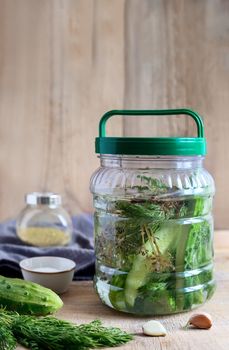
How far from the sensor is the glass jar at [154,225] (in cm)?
82

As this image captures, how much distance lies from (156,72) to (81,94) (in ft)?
0.68

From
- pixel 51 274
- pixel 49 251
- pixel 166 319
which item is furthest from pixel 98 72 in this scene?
pixel 166 319

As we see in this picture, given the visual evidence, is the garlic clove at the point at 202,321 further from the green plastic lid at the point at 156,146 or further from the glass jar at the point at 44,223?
the glass jar at the point at 44,223

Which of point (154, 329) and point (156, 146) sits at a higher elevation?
point (156, 146)

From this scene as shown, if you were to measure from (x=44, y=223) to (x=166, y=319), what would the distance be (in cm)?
55

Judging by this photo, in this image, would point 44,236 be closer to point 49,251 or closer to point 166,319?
point 49,251

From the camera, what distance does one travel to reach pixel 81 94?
1465 mm

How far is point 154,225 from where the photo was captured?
82 centimetres

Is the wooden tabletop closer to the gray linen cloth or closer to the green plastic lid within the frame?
the gray linen cloth

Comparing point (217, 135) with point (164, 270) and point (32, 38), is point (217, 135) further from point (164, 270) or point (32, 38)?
point (164, 270)

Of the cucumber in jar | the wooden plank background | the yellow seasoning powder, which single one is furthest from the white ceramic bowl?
the wooden plank background

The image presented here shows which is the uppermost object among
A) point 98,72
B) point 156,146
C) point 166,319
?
point 98,72

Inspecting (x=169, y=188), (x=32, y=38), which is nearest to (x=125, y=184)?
(x=169, y=188)

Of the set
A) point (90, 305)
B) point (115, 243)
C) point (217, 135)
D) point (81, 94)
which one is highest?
point (81, 94)
